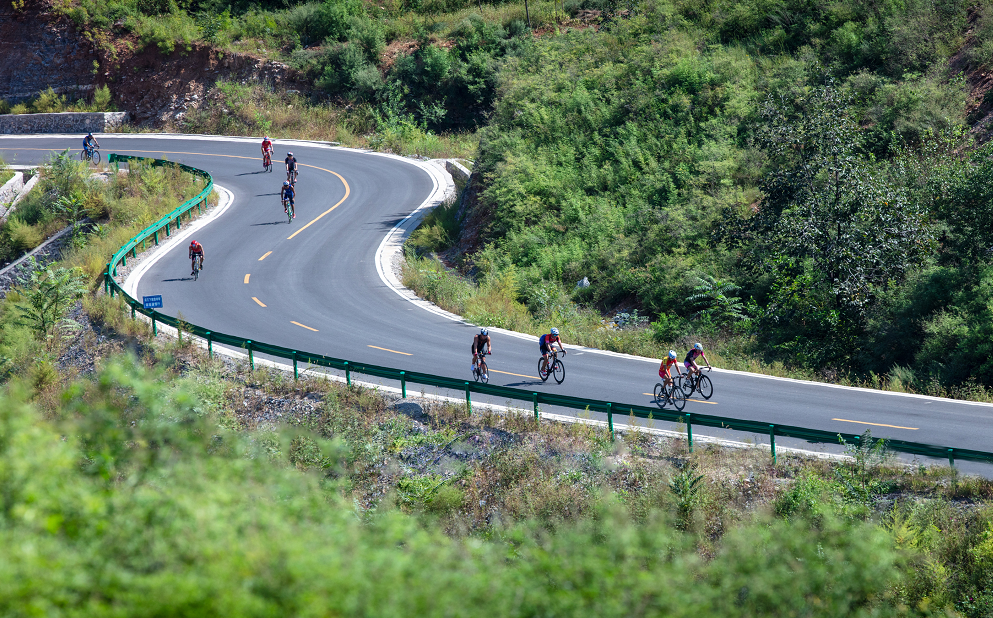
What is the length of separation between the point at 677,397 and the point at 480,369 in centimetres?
471

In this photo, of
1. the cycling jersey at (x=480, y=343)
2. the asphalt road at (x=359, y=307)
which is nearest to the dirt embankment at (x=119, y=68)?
the asphalt road at (x=359, y=307)

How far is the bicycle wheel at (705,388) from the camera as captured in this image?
647 inches

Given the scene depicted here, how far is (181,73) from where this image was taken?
4703 centimetres

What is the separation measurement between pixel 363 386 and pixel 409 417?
69.1 inches

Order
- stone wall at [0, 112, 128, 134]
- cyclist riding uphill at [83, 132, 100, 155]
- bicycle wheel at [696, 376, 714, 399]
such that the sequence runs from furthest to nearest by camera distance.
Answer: stone wall at [0, 112, 128, 134] < cyclist riding uphill at [83, 132, 100, 155] < bicycle wheel at [696, 376, 714, 399]

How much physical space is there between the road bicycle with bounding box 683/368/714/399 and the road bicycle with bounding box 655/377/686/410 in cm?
18

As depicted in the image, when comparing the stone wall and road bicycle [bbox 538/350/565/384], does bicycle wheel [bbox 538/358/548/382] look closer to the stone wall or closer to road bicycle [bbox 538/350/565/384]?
road bicycle [bbox 538/350/565/384]

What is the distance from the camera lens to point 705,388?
16609mm

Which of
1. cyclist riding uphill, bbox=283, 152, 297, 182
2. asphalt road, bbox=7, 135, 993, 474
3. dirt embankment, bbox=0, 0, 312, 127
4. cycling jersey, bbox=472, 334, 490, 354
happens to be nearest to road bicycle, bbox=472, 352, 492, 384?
cycling jersey, bbox=472, 334, 490, 354

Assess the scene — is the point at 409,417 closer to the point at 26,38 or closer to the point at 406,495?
the point at 406,495

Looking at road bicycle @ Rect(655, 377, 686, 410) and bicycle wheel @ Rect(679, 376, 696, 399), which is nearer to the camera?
road bicycle @ Rect(655, 377, 686, 410)

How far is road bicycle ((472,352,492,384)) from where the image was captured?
17.2 m

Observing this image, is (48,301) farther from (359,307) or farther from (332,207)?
(332,207)

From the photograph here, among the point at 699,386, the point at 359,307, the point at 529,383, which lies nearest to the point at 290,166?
the point at 359,307
